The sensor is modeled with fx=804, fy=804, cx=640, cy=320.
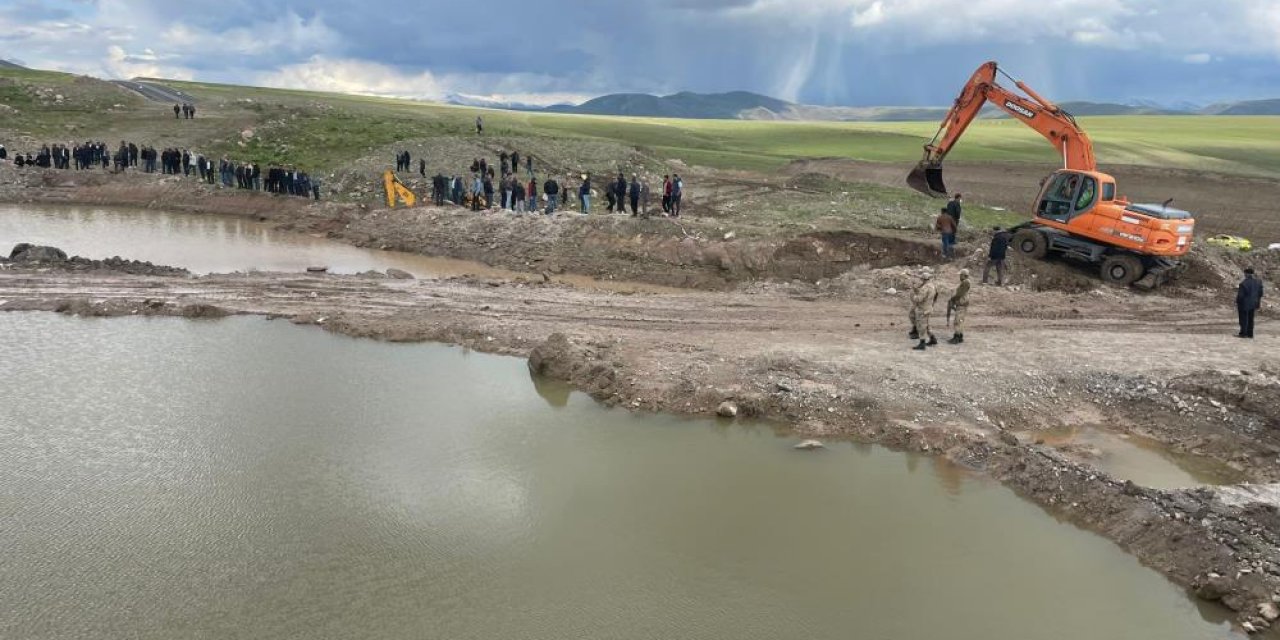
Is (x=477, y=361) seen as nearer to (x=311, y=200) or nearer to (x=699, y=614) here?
(x=699, y=614)

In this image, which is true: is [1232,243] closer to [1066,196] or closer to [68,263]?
[1066,196]

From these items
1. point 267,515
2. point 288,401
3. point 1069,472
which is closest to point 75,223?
point 288,401

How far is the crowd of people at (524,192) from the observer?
28234mm

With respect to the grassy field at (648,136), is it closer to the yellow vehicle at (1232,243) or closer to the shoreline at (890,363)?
the shoreline at (890,363)

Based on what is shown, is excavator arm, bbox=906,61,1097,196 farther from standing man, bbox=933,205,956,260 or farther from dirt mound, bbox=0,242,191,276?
dirt mound, bbox=0,242,191,276

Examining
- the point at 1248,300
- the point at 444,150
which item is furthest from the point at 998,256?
the point at 444,150

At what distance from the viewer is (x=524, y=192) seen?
1148 inches

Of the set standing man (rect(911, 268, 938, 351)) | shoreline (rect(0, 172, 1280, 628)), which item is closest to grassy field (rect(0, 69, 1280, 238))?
shoreline (rect(0, 172, 1280, 628))

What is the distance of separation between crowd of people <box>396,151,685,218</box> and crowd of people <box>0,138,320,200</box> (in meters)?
4.64

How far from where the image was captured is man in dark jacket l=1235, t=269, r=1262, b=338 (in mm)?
16422

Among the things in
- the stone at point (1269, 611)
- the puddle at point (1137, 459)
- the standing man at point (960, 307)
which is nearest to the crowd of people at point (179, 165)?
the standing man at point (960, 307)

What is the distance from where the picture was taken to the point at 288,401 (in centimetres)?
1328

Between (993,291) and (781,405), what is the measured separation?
396 inches

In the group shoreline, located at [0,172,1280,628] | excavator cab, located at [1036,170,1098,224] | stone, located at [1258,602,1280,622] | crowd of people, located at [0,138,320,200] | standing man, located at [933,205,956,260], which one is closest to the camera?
stone, located at [1258,602,1280,622]
